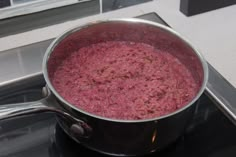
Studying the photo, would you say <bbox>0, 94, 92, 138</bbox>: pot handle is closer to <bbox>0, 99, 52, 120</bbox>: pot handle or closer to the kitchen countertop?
<bbox>0, 99, 52, 120</bbox>: pot handle

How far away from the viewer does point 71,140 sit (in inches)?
22.3

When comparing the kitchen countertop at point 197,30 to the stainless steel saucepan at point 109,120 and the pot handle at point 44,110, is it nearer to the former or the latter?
the stainless steel saucepan at point 109,120

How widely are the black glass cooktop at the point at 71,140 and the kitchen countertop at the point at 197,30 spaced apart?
0.36ft

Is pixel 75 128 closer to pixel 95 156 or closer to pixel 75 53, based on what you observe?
pixel 95 156

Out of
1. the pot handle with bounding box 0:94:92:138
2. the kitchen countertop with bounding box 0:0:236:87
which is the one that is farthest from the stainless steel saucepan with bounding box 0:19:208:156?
the kitchen countertop with bounding box 0:0:236:87

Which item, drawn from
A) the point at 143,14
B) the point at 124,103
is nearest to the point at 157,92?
the point at 124,103

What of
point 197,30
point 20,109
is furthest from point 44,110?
point 197,30

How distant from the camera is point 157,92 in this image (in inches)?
22.1

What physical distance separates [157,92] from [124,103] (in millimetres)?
51

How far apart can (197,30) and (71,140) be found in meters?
0.36

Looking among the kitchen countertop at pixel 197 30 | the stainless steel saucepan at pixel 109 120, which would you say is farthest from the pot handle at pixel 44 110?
the kitchen countertop at pixel 197 30

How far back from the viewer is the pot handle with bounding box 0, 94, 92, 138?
1.60ft

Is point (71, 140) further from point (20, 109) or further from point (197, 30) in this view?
point (197, 30)

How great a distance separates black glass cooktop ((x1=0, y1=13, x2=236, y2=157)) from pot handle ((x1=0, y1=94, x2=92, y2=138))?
0.21 feet
